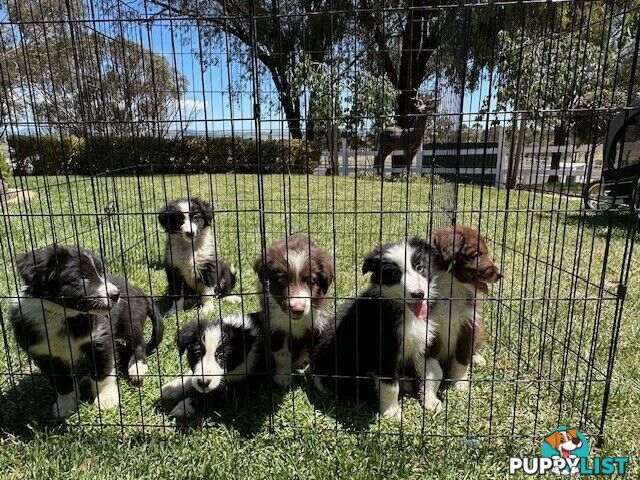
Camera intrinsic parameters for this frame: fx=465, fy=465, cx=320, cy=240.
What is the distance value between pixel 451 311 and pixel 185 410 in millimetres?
1934

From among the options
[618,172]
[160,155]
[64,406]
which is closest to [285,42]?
[160,155]

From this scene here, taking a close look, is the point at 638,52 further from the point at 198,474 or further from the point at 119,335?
the point at 119,335

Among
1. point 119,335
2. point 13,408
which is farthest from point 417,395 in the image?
point 13,408

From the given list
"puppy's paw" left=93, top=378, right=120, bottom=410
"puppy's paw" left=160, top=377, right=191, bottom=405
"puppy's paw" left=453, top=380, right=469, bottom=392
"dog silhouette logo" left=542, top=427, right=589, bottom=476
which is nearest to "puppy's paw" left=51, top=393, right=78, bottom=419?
"puppy's paw" left=93, top=378, right=120, bottom=410

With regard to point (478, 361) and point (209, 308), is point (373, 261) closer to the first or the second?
point (478, 361)

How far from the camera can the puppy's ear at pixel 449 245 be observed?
129 inches

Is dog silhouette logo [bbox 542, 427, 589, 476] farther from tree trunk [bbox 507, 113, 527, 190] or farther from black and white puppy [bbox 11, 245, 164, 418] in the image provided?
black and white puppy [bbox 11, 245, 164, 418]

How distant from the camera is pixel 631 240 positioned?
2523 millimetres

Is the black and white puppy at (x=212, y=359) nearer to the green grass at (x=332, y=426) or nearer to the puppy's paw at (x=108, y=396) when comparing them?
the green grass at (x=332, y=426)

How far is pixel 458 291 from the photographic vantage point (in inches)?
135

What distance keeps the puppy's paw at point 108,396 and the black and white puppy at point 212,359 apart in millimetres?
314

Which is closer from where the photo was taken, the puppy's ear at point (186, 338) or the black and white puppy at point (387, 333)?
the black and white puppy at point (387, 333)

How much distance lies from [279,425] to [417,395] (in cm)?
105

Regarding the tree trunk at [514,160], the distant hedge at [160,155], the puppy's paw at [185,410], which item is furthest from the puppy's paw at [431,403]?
the distant hedge at [160,155]
